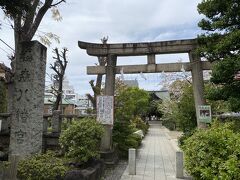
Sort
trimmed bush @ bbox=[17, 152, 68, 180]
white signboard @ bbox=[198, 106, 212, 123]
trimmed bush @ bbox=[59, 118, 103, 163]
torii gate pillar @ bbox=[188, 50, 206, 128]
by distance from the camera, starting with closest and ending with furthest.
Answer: trimmed bush @ bbox=[17, 152, 68, 180], trimmed bush @ bbox=[59, 118, 103, 163], white signboard @ bbox=[198, 106, 212, 123], torii gate pillar @ bbox=[188, 50, 206, 128]

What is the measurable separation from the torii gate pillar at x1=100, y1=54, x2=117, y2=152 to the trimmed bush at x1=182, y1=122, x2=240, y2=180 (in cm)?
580

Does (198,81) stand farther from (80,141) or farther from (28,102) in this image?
(28,102)

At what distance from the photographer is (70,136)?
353 inches

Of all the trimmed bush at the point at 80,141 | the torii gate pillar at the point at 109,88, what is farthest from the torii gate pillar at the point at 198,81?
the trimmed bush at the point at 80,141

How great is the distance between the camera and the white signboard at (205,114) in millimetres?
11477

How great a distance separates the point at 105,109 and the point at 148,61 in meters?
2.73

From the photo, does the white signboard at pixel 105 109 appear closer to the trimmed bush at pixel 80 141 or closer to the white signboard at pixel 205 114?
the trimmed bush at pixel 80 141

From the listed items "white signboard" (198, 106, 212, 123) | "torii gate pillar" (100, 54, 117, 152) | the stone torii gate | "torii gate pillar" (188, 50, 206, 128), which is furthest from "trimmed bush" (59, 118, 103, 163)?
"torii gate pillar" (188, 50, 206, 128)

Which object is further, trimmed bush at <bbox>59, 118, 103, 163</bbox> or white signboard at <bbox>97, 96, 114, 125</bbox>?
white signboard at <bbox>97, 96, 114, 125</bbox>

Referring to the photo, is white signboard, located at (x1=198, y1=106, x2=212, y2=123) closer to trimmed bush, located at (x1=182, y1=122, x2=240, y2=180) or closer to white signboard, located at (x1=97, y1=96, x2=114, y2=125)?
white signboard, located at (x1=97, y1=96, x2=114, y2=125)

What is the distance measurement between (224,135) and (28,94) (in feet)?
18.8

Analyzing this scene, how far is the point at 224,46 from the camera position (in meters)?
9.06

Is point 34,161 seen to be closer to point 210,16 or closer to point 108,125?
point 108,125

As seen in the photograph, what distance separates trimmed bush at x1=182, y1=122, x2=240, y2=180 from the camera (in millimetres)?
5691
